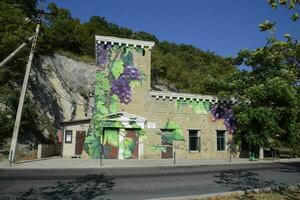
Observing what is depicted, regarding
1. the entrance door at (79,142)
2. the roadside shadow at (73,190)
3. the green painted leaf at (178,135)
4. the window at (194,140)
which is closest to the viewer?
the roadside shadow at (73,190)

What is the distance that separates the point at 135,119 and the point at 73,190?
15582 millimetres

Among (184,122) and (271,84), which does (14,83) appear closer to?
(184,122)

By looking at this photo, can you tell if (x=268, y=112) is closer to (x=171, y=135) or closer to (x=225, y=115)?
(x=225, y=115)

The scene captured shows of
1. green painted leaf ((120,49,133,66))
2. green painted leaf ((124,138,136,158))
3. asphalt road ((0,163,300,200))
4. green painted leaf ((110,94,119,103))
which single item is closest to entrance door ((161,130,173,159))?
green painted leaf ((124,138,136,158))

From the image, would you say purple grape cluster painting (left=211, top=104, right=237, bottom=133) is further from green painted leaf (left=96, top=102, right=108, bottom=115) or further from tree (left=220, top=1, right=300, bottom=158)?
green painted leaf (left=96, top=102, right=108, bottom=115)

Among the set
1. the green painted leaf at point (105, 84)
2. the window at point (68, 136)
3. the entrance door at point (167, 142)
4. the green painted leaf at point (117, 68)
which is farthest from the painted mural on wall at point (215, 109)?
the window at point (68, 136)

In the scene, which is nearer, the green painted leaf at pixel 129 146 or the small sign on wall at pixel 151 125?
the green painted leaf at pixel 129 146

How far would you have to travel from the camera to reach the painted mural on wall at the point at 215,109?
28356 millimetres

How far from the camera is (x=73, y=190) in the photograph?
10867 mm

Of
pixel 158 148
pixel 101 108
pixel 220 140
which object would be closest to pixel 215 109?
pixel 220 140

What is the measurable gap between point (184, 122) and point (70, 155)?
11.0 metres

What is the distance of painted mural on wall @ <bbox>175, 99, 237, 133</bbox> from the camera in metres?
28.4

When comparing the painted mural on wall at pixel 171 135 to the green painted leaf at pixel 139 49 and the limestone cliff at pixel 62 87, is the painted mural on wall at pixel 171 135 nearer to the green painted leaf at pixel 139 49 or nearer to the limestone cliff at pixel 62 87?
the green painted leaf at pixel 139 49

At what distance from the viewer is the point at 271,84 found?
89.8 feet
